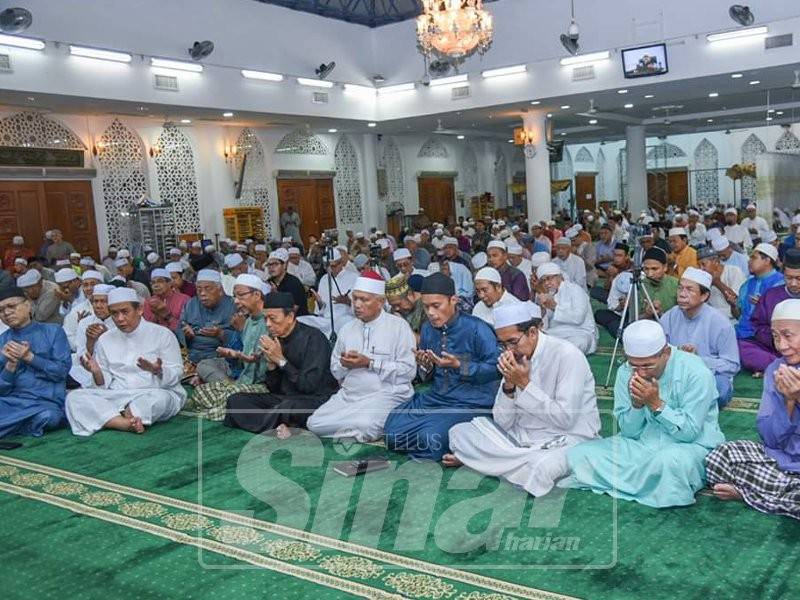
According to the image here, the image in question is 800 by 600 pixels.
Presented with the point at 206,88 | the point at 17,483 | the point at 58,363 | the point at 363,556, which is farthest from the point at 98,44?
the point at 363,556

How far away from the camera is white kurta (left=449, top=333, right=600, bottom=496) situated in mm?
3133

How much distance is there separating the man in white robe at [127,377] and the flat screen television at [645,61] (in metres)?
7.80

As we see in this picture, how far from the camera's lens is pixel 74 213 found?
35.2 ft

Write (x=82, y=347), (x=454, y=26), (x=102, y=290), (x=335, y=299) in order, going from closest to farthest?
(x=102, y=290)
(x=82, y=347)
(x=335, y=299)
(x=454, y=26)

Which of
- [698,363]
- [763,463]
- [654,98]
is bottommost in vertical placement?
[763,463]

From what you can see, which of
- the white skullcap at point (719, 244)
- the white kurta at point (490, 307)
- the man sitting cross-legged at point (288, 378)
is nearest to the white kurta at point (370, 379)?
the man sitting cross-legged at point (288, 378)

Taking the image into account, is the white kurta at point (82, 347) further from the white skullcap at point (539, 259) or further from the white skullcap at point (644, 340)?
the white skullcap at point (539, 259)

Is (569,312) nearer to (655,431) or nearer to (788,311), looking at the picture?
(655,431)

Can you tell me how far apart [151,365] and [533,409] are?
2246 millimetres

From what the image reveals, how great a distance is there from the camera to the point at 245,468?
3.69m

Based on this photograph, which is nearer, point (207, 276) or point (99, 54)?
point (207, 276)

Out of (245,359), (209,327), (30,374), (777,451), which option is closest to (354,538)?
(777,451)

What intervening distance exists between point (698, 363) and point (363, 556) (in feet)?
4.72

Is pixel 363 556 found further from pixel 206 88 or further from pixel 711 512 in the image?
pixel 206 88
